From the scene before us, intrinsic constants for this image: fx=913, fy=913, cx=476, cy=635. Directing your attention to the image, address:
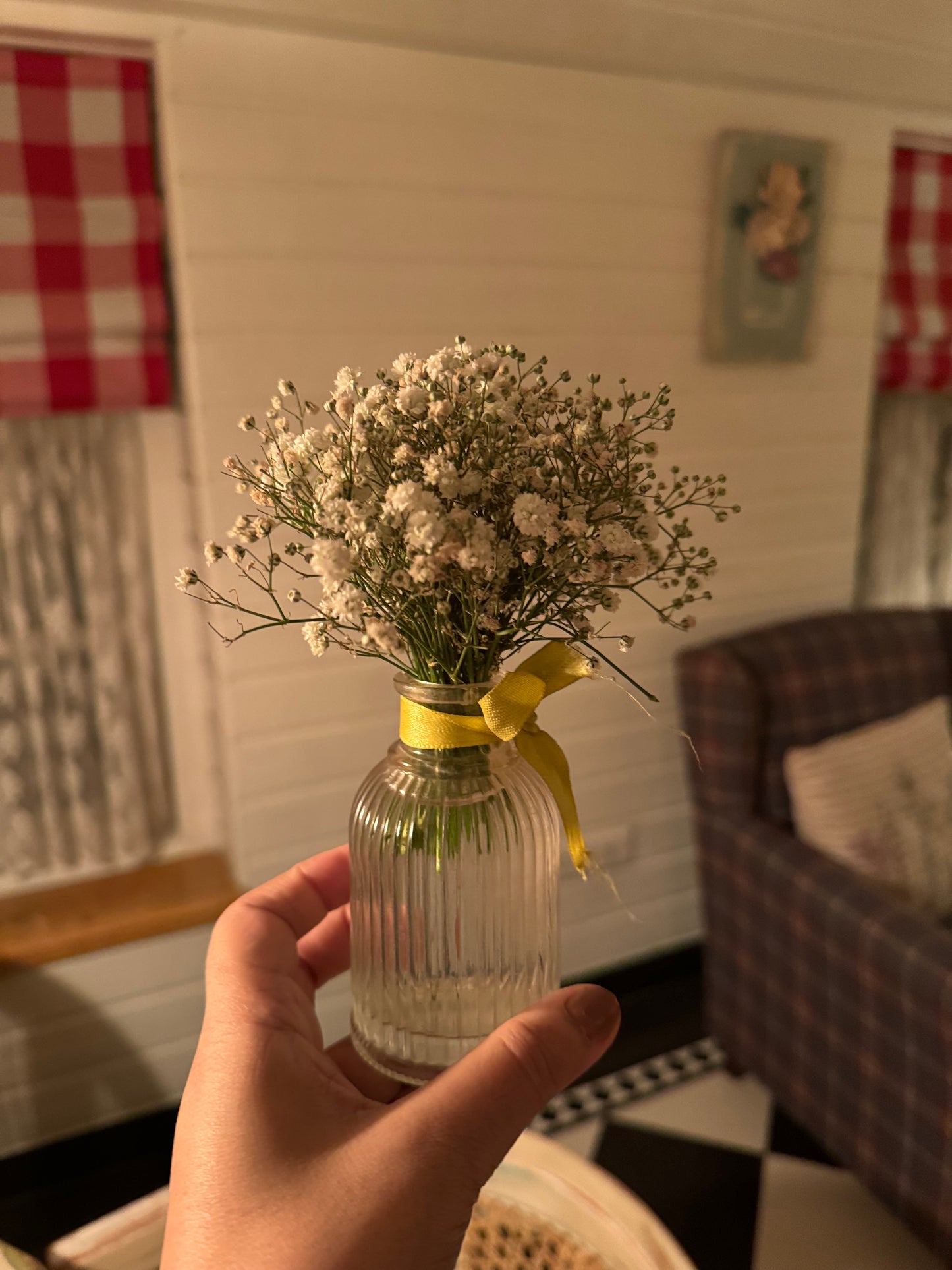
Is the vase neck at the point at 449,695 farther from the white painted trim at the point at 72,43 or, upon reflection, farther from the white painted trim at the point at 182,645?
the white painted trim at the point at 72,43

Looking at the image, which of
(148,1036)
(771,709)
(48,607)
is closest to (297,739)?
(48,607)

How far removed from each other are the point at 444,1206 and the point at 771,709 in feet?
5.23

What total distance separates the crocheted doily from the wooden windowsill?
37.3 inches

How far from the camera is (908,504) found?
9.20 ft

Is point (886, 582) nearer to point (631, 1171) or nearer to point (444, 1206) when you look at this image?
point (631, 1171)

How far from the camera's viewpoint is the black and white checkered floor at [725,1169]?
1727mm

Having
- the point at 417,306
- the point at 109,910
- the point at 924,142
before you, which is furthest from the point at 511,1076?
the point at 924,142

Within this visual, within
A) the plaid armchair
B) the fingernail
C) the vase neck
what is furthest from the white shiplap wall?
the vase neck

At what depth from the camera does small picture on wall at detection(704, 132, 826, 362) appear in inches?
84.4

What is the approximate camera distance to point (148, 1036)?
6.47ft

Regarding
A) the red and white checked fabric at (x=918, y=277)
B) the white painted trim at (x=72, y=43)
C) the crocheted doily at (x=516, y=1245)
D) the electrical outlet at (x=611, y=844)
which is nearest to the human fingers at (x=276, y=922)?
the crocheted doily at (x=516, y=1245)

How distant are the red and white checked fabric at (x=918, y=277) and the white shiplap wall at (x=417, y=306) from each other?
0.10m

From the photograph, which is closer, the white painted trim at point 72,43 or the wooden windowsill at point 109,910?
the white painted trim at point 72,43

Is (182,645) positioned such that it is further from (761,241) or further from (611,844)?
(761,241)
